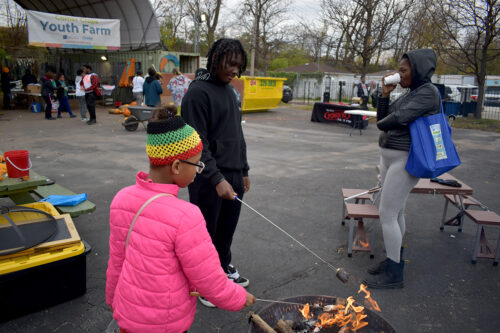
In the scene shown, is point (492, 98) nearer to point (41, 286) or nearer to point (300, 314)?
point (300, 314)

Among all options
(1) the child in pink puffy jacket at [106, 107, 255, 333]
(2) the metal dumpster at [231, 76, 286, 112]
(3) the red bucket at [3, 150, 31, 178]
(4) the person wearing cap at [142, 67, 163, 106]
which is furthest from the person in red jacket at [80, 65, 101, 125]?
(1) the child in pink puffy jacket at [106, 107, 255, 333]

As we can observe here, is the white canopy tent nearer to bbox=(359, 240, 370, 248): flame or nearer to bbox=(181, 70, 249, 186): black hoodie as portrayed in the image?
bbox=(359, 240, 370, 248): flame

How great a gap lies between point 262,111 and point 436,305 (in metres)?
16.4

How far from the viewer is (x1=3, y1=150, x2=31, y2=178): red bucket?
3740 mm

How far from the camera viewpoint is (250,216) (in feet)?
16.2

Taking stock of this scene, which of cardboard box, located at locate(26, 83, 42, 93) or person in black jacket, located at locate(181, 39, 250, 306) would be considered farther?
cardboard box, located at locate(26, 83, 42, 93)

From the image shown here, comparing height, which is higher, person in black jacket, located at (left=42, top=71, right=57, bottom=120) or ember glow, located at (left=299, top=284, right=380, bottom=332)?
person in black jacket, located at (left=42, top=71, right=57, bottom=120)

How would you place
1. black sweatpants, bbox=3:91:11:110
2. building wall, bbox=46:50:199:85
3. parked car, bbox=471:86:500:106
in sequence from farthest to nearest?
1. parked car, bbox=471:86:500:106
2. building wall, bbox=46:50:199:85
3. black sweatpants, bbox=3:91:11:110

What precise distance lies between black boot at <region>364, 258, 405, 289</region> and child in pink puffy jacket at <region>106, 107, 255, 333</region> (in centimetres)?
210

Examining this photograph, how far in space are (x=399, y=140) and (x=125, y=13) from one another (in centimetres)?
1996

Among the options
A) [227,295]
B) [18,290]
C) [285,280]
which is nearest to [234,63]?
[227,295]

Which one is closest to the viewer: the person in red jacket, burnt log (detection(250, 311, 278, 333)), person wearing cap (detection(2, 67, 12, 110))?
burnt log (detection(250, 311, 278, 333))

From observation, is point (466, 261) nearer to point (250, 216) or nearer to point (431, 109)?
point (431, 109)

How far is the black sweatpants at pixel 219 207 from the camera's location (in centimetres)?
273
